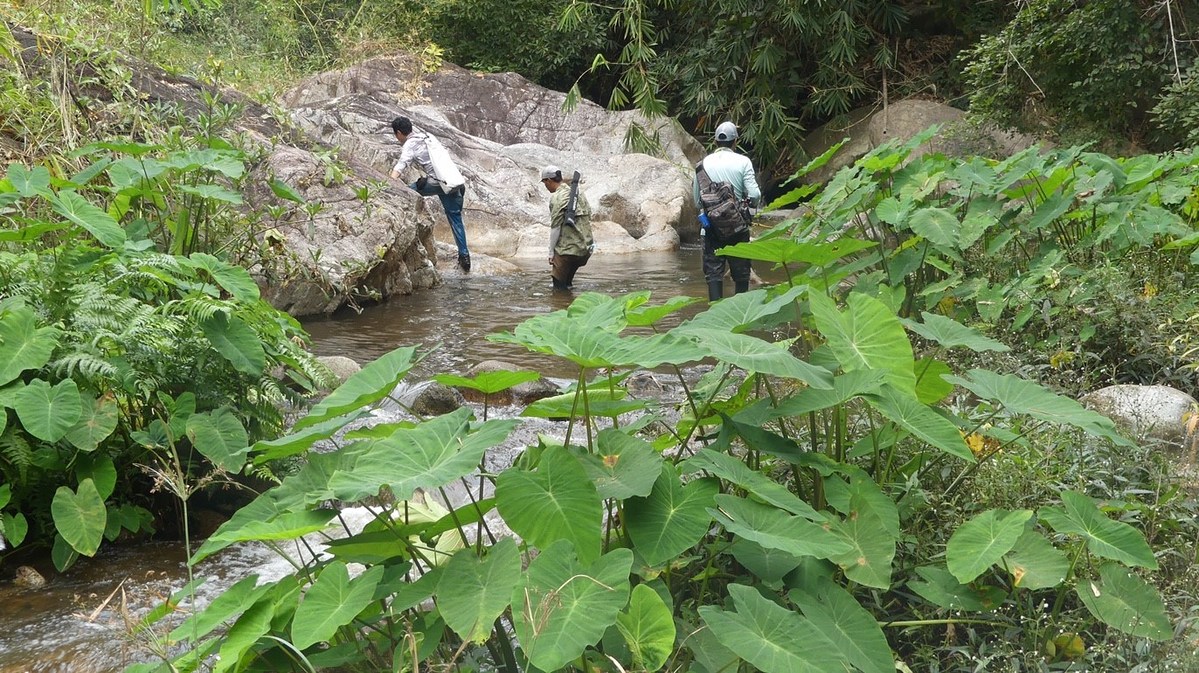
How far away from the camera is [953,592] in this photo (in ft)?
7.74

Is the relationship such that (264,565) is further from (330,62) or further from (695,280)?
(330,62)

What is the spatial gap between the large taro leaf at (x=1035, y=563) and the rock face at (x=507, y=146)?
27.6ft

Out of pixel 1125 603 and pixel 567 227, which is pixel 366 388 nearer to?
pixel 1125 603

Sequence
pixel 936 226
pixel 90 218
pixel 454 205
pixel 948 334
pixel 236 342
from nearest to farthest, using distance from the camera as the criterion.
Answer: pixel 948 334 < pixel 236 342 < pixel 90 218 < pixel 936 226 < pixel 454 205

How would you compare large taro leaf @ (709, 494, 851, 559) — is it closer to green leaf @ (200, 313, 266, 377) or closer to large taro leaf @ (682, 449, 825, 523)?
large taro leaf @ (682, 449, 825, 523)

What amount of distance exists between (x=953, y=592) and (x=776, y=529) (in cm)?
56

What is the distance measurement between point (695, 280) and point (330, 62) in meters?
12.2

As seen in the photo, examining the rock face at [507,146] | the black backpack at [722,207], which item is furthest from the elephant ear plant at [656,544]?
the rock face at [507,146]

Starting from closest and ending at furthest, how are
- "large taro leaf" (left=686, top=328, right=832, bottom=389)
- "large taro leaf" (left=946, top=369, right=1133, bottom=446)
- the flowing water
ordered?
1. "large taro leaf" (left=686, top=328, right=832, bottom=389)
2. "large taro leaf" (left=946, top=369, right=1133, bottom=446)
3. the flowing water

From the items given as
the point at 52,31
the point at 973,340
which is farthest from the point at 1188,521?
the point at 52,31

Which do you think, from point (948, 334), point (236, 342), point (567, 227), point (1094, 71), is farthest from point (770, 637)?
point (1094, 71)

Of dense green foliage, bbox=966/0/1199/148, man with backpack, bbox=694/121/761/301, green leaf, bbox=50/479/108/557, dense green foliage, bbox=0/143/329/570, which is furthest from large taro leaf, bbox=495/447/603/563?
dense green foliage, bbox=966/0/1199/148

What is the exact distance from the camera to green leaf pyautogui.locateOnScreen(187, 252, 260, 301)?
3.73 m

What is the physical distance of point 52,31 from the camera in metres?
6.26
